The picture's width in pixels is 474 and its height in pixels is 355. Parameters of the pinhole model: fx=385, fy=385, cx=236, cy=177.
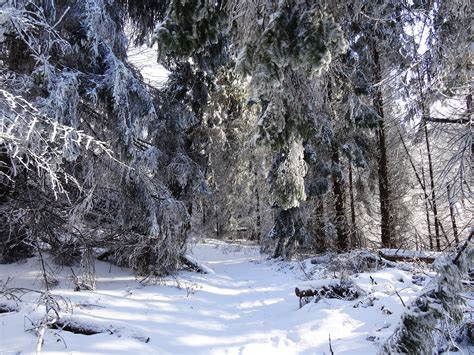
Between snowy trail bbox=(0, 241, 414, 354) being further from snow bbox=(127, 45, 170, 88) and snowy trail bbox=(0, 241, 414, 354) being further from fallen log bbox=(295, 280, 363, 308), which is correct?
snow bbox=(127, 45, 170, 88)

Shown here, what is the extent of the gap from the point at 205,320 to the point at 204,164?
25.7 feet

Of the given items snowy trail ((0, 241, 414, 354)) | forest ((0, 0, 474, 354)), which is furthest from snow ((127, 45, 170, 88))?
snowy trail ((0, 241, 414, 354))

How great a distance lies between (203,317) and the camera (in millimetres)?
6699

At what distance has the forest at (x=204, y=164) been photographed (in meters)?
3.62

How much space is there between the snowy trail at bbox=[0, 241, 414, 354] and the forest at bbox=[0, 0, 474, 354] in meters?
0.04

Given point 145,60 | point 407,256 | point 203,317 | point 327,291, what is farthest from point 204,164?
point 327,291

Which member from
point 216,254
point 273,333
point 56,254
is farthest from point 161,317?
point 216,254

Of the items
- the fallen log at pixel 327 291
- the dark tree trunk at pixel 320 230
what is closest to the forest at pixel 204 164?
the fallen log at pixel 327 291

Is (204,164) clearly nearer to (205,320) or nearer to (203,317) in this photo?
(203,317)

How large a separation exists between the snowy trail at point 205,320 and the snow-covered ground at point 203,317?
13 mm

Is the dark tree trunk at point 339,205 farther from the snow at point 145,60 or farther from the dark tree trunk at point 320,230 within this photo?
the snow at point 145,60

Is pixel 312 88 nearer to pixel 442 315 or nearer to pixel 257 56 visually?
pixel 257 56

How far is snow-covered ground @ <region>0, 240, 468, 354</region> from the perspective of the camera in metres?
4.83

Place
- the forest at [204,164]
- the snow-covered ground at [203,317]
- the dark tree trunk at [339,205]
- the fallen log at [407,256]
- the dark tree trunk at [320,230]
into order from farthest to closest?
the dark tree trunk at [320,230], the dark tree trunk at [339,205], the fallen log at [407,256], the snow-covered ground at [203,317], the forest at [204,164]
